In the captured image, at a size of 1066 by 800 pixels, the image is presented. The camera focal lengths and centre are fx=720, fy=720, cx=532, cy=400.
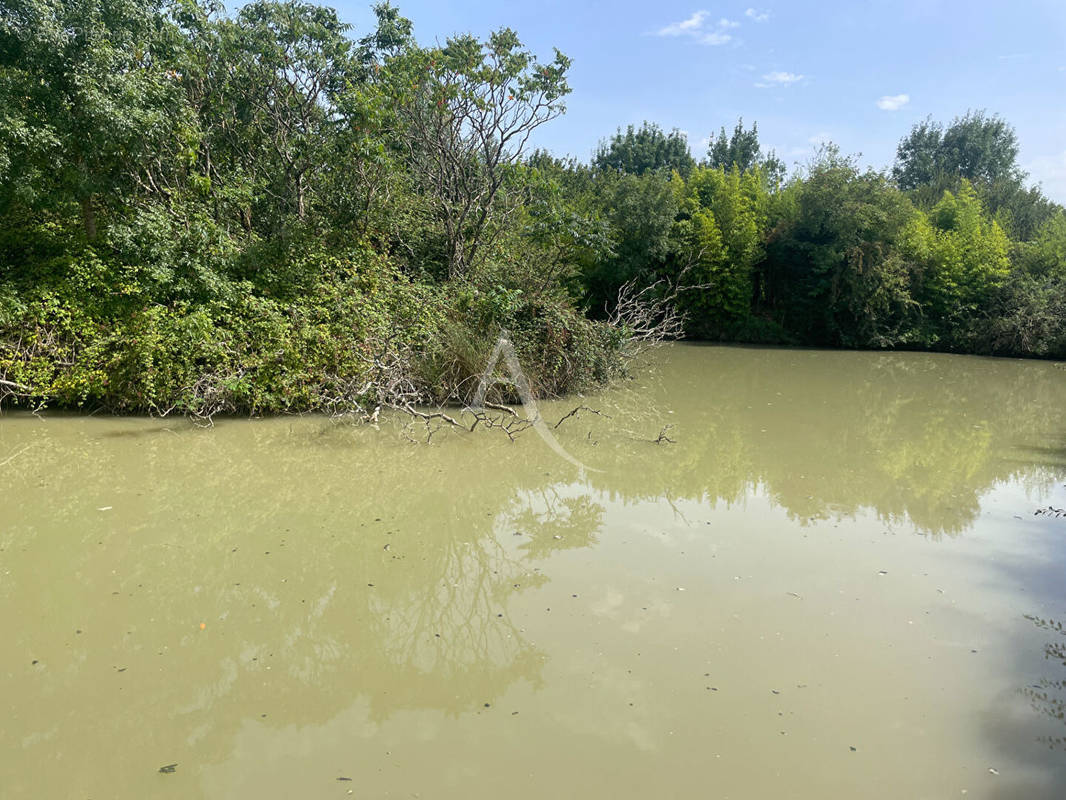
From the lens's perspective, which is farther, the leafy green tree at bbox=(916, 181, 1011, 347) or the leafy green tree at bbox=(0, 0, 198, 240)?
the leafy green tree at bbox=(916, 181, 1011, 347)

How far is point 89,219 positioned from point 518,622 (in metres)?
8.17

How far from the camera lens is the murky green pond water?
275cm

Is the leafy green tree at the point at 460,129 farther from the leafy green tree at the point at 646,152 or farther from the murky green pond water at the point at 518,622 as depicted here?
the leafy green tree at the point at 646,152

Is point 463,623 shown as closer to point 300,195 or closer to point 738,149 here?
point 300,195

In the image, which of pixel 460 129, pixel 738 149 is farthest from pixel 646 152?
pixel 460 129

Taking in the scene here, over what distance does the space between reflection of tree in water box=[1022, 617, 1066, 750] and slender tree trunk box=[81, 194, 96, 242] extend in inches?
393

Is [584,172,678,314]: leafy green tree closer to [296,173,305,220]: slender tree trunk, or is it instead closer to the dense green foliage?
the dense green foliage

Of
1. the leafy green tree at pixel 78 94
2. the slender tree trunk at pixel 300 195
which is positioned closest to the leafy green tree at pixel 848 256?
the slender tree trunk at pixel 300 195

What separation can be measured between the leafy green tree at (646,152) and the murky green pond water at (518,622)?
3340cm

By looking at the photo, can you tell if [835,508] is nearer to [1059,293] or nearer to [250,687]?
[250,687]

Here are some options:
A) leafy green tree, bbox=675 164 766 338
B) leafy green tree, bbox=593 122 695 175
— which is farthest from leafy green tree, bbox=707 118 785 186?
leafy green tree, bbox=675 164 766 338

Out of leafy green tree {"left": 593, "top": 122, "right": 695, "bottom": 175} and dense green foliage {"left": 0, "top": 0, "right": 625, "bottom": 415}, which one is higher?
leafy green tree {"left": 593, "top": 122, "right": 695, "bottom": 175}

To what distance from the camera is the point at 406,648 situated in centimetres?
361

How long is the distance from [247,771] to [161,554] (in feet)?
7.91
